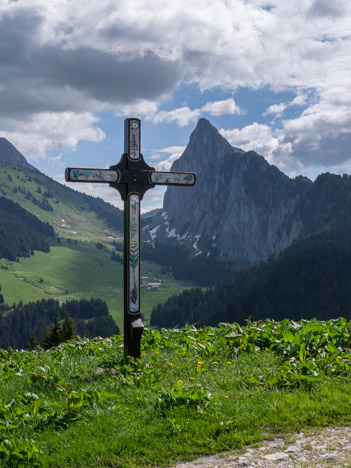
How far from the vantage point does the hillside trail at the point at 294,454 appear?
21.9ft

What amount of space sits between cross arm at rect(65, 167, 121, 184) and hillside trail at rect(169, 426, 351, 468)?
8.19 meters

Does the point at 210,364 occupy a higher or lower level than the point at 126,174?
lower

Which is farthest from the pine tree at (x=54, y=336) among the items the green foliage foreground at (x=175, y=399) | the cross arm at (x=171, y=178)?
the cross arm at (x=171, y=178)

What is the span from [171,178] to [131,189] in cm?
136

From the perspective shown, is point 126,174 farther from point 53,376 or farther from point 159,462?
point 159,462

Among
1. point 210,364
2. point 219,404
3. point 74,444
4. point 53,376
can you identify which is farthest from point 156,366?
point 74,444

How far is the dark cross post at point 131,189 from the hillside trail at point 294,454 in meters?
5.81

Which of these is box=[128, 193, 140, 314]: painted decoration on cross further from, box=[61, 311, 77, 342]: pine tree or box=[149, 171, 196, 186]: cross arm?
box=[61, 311, 77, 342]: pine tree

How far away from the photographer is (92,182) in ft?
42.4

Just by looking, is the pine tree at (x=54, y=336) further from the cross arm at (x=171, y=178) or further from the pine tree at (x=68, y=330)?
the cross arm at (x=171, y=178)

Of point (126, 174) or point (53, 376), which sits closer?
point (53, 376)

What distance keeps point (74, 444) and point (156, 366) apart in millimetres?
4434

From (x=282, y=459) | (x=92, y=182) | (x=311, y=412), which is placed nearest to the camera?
(x=282, y=459)

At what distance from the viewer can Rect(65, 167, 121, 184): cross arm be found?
41.3 ft
